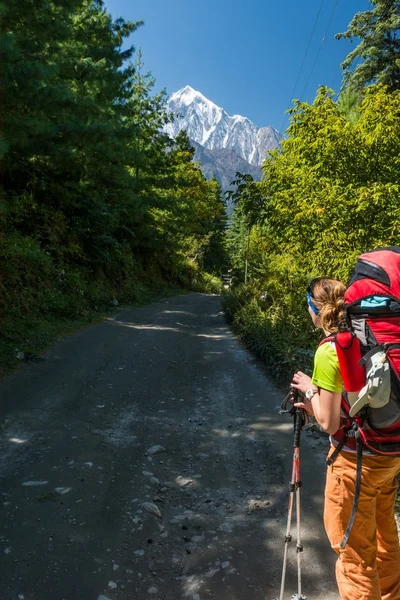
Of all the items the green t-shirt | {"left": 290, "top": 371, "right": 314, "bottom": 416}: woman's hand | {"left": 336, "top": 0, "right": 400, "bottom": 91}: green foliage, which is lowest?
{"left": 290, "top": 371, "right": 314, "bottom": 416}: woman's hand

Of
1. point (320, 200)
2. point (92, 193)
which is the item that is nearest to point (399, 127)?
point (320, 200)

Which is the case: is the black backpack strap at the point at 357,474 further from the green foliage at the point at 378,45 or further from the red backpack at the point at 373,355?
the green foliage at the point at 378,45

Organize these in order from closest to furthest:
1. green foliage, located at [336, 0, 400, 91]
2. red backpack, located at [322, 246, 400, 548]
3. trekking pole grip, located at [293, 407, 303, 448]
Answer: red backpack, located at [322, 246, 400, 548] → trekking pole grip, located at [293, 407, 303, 448] → green foliage, located at [336, 0, 400, 91]

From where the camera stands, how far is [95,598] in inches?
104

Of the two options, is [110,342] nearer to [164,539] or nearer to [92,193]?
[164,539]

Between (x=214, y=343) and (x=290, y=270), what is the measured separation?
2889mm

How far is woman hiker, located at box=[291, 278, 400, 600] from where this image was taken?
208 cm

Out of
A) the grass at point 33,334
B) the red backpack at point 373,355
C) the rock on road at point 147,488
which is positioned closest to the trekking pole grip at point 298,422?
the red backpack at point 373,355

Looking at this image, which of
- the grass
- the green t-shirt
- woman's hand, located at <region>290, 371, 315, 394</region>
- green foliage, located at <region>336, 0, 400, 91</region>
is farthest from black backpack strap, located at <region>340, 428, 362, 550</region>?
green foliage, located at <region>336, 0, 400, 91</region>

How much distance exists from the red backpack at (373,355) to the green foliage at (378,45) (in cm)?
1495

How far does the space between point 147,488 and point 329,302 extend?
2796 mm

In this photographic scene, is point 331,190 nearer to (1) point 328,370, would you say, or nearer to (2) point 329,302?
(2) point 329,302

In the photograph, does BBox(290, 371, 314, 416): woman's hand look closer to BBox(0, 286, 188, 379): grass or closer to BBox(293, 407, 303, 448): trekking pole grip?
BBox(293, 407, 303, 448): trekking pole grip

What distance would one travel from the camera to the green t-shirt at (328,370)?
2.04 meters
